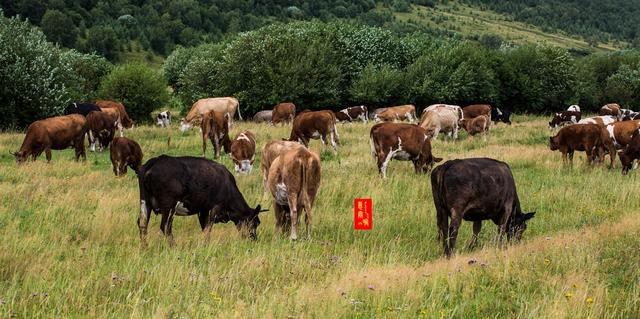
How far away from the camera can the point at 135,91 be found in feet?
155

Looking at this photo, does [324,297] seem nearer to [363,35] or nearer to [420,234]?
[420,234]

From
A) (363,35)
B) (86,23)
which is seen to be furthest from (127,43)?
(363,35)

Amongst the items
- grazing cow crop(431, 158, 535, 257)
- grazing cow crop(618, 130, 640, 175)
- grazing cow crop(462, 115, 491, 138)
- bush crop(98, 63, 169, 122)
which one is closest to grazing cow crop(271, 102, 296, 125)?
bush crop(98, 63, 169, 122)

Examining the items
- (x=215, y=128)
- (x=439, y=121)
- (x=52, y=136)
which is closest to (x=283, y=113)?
(x=439, y=121)

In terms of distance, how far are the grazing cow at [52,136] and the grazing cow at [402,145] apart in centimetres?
1171

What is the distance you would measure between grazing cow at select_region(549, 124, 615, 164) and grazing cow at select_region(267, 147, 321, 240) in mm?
13415

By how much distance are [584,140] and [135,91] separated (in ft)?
123

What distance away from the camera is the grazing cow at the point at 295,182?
987 cm

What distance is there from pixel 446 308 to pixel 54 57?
126 ft

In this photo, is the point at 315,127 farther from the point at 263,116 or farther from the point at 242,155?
the point at 263,116

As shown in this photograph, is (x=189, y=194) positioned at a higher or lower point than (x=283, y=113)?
higher

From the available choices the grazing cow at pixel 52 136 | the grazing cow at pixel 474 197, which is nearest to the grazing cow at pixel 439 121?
the grazing cow at pixel 52 136

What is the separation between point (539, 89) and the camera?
5938cm

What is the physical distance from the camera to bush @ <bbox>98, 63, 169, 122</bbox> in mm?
47344
